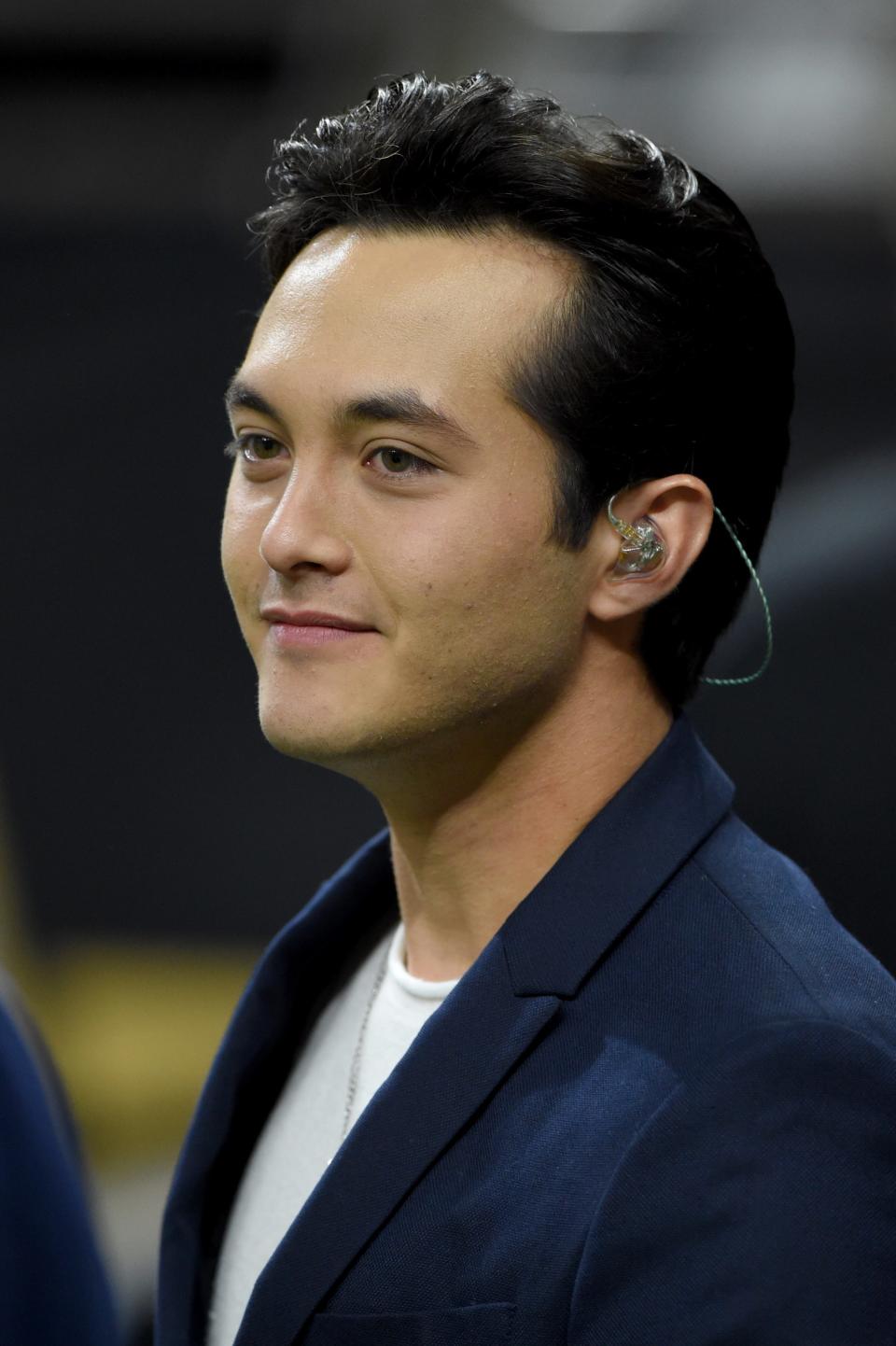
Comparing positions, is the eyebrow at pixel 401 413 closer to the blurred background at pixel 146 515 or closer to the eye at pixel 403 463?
the eye at pixel 403 463

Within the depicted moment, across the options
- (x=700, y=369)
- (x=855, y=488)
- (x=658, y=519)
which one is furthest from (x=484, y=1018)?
(x=855, y=488)

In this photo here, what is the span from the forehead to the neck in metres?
0.30

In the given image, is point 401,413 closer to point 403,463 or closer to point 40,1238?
point 403,463

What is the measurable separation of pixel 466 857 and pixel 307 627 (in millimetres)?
249

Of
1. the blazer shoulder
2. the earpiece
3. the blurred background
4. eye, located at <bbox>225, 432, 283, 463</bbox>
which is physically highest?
the earpiece

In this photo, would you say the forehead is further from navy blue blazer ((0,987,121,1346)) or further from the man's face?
navy blue blazer ((0,987,121,1346))

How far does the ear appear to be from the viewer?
131cm

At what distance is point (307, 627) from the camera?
1278mm

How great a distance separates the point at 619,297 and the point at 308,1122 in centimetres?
80

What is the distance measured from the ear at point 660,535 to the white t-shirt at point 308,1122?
373mm

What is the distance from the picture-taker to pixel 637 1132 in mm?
1064

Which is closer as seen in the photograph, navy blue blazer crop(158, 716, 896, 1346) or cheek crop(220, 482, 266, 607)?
navy blue blazer crop(158, 716, 896, 1346)

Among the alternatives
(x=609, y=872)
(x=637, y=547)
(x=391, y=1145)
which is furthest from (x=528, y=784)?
(x=391, y=1145)

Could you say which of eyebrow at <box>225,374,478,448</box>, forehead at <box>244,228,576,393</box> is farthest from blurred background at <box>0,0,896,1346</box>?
eyebrow at <box>225,374,478,448</box>
